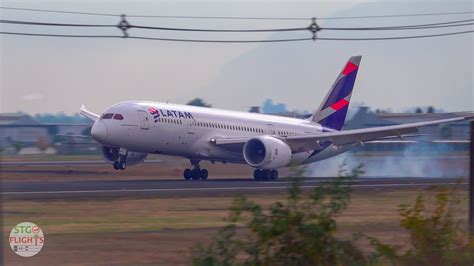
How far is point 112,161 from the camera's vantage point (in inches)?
1421

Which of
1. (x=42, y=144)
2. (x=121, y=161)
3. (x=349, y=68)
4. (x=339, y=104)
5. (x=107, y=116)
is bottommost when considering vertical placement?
(x=121, y=161)

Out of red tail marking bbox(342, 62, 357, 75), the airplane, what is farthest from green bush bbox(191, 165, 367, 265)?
red tail marking bbox(342, 62, 357, 75)

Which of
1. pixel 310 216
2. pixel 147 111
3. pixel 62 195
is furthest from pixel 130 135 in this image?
Result: pixel 310 216

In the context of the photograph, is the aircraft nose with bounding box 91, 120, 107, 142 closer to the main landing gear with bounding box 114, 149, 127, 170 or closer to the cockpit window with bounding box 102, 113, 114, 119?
the cockpit window with bounding box 102, 113, 114, 119

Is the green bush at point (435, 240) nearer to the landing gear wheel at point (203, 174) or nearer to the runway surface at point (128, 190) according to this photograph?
the runway surface at point (128, 190)

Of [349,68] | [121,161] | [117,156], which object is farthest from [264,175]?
[349,68]

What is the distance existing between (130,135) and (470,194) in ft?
68.7

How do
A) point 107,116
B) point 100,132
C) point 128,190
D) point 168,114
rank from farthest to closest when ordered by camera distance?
point 168,114 < point 107,116 < point 100,132 < point 128,190

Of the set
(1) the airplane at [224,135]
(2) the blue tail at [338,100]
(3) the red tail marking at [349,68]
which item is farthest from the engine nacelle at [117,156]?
(3) the red tail marking at [349,68]

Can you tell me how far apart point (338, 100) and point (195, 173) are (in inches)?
305

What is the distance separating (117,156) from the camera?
35594 mm

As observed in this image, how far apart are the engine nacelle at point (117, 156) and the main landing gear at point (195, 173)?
5.76 ft

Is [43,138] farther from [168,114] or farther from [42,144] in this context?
[168,114]

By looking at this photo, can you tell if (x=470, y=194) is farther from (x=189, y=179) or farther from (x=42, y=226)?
(x=189, y=179)
